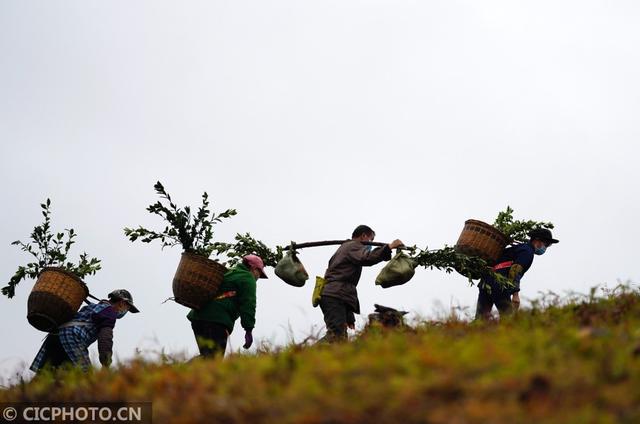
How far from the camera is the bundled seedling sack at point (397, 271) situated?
30.7 ft

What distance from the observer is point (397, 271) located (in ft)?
30.6

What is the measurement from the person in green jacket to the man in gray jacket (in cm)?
90

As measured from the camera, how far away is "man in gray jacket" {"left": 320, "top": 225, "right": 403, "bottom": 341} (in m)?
9.28

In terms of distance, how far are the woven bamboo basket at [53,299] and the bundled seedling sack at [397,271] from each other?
3800 millimetres

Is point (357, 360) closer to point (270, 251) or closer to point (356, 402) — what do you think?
point (356, 402)

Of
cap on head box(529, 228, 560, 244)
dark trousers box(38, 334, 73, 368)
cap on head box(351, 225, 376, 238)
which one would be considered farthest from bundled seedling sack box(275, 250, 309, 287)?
cap on head box(529, 228, 560, 244)

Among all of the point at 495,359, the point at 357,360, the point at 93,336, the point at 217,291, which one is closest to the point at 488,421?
the point at 495,359

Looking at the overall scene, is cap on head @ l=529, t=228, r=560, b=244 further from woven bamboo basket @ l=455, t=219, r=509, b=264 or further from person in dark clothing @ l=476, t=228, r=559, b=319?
woven bamboo basket @ l=455, t=219, r=509, b=264

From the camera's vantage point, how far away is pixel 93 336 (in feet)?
31.0

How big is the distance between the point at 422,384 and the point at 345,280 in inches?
220

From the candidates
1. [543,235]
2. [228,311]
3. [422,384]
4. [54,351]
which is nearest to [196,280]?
[228,311]

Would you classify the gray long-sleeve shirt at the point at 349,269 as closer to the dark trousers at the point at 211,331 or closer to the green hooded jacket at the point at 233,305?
the green hooded jacket at the point at 233,305

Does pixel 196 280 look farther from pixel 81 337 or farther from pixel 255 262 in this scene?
pixel 81 337

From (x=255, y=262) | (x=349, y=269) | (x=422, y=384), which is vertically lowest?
(x=422, y=384)
